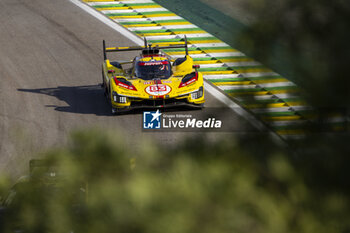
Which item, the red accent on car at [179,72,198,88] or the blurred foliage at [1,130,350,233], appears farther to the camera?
the red accent on car at [179,72,198,88]

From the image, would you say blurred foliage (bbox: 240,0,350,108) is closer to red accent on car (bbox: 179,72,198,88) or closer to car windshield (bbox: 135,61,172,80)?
red accent on car (bbox: 179,72,198,88)

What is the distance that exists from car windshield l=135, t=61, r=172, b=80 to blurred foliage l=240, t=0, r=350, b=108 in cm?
1214

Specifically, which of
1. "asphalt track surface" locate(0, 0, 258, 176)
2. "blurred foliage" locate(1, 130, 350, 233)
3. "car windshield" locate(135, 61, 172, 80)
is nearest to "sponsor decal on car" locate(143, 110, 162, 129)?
"asphalt track surface" locate(0, 0, 258, 176)

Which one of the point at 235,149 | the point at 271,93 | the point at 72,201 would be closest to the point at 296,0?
the point at 271,93

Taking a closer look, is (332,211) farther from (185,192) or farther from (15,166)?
(15,166)

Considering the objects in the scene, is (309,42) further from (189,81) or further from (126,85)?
(126,85)

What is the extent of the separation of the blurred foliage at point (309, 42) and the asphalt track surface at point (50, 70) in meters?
7.63

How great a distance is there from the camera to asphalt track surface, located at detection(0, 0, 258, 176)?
46.3 feet

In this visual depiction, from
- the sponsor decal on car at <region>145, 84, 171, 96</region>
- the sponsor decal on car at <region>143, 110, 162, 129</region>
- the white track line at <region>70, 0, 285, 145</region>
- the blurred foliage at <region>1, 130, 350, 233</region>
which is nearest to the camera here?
the blurred foliage at <region>1, 130, 350, 233</region>

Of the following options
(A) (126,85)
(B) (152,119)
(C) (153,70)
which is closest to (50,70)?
(C) (153,70)

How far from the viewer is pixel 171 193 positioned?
252 centimetres

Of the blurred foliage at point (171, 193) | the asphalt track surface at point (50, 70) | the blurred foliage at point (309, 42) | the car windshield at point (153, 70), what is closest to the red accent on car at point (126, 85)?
the car windshield at point (153, 70)

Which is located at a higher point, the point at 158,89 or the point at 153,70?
the point at 153,70

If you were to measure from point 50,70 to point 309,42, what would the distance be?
649 inches
